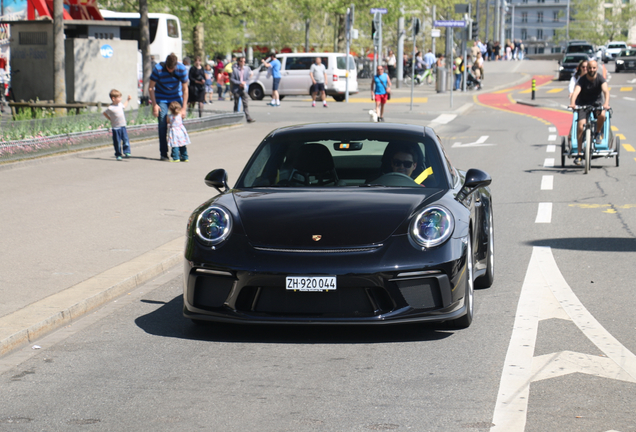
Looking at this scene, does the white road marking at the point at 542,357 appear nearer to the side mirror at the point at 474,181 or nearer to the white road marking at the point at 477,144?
the side mirror at the point at 474,181

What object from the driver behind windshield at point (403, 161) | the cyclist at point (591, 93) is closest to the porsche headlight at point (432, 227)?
the driver behind windshield at point (403, 161)

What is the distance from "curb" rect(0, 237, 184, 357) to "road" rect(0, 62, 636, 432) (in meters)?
0.09

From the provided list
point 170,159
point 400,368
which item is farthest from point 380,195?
point 170,159

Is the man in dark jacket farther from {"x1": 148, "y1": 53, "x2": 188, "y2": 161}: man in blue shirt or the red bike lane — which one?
{"x1": 148, "y1": 53, "x2": 188, "y2": 161}: man in blue shirt

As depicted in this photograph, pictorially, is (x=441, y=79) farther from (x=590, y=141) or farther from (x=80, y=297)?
(x=80, y=297)

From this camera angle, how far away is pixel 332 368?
16.6 feet

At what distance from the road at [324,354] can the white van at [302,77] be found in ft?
92.6

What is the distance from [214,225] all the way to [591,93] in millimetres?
10399

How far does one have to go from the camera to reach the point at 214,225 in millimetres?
5707

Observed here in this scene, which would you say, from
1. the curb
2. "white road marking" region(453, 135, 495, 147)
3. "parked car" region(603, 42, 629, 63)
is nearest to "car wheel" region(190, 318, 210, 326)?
the curb

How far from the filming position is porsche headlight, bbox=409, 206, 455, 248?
5.46 meters

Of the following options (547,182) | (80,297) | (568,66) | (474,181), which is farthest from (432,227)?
(568,66)

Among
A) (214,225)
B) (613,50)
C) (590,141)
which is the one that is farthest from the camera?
(613,50)

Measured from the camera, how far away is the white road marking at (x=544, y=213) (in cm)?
1071
